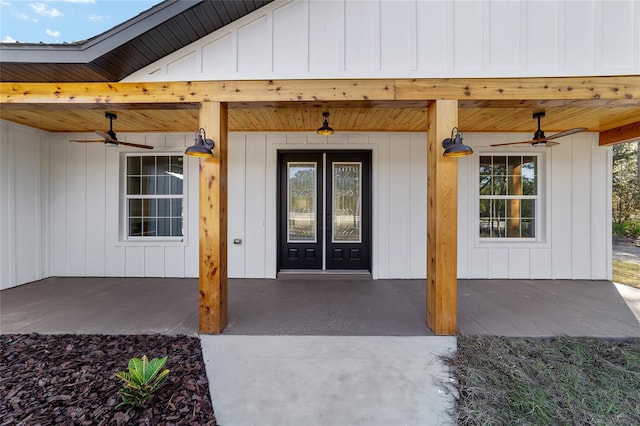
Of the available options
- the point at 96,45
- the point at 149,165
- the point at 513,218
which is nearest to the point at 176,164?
the point at 149,165

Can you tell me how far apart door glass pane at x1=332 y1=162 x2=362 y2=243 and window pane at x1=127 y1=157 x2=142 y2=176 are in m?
3.76

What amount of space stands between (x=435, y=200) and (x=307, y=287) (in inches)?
98.2

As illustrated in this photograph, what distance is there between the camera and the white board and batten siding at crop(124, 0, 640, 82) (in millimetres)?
2770

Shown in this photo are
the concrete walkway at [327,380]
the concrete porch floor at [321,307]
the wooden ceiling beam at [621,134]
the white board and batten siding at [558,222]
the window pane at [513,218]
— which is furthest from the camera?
the window pane at [513,218]

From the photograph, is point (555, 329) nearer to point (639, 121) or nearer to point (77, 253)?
point (639, 121)

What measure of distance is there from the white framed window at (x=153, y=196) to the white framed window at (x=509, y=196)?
5744mm

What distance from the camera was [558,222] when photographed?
497 cm

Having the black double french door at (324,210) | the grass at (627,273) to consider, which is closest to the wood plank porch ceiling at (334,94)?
the black double french door at (324,210)

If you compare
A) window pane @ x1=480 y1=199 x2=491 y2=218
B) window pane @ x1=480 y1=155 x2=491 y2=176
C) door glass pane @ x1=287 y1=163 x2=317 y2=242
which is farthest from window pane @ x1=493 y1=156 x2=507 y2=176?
door glass pane @ x1=287 y1=163 x2=317 y2=242

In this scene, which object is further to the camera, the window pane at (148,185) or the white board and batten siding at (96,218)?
the window pane at (148,185)

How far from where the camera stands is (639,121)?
4.12 meters

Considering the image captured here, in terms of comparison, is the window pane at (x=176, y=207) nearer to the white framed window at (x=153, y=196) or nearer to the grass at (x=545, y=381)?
the white framed window at (x=153, y=196)

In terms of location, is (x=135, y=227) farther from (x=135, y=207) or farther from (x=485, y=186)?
(x=485, y=186)

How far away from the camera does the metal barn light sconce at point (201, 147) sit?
8.54ft
